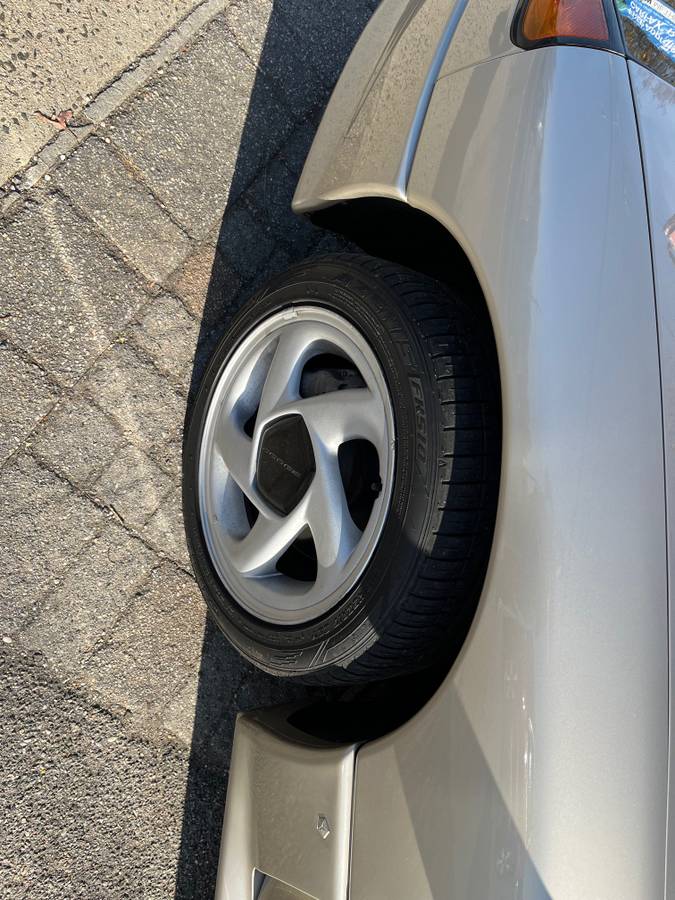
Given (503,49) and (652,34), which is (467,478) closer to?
(503,49)

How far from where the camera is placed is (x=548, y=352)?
1375 mm

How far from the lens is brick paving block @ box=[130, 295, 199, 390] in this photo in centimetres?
220

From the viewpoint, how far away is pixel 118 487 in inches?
83.0

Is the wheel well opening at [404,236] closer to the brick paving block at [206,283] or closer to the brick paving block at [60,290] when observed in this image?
the brick paving block at [206,283]

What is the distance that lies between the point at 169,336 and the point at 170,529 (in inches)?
22.8

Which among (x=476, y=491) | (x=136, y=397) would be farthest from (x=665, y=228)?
(x=136, y=397)

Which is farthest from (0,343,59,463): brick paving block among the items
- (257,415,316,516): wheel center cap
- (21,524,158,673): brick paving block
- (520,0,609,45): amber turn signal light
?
(520,0,609,45): amber turn signal light

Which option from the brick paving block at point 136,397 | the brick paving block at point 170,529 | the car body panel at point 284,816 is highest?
the brick paving block at point 136,397

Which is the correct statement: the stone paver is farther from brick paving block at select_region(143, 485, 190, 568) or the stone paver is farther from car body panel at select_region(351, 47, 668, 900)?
car body panel at select_region(351, 47, 668, 900)

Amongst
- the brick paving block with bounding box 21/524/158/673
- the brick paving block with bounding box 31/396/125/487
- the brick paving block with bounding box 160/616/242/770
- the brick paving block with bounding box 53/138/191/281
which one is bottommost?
the brick paving block with bounding box 160/616/242/770

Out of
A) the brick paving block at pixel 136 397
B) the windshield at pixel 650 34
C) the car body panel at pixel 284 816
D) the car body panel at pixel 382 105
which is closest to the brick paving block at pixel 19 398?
the brick paving block at pixel 136 397

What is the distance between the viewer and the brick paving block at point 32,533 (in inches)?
77.7

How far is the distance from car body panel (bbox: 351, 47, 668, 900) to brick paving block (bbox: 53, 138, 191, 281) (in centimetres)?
107

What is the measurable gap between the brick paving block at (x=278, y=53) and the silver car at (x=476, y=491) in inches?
27.9
